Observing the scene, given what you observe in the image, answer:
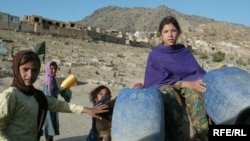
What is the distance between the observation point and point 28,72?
3.08m

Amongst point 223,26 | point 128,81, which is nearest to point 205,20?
point 223,26

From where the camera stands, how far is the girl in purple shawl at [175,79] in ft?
10.1

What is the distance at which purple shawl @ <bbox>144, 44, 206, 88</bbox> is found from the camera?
133 inches

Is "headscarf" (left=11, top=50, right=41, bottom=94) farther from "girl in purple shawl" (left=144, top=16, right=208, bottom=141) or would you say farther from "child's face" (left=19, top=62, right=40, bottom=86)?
"girl in purple shawl" (left=144, top=16, right=208, bottom=141)

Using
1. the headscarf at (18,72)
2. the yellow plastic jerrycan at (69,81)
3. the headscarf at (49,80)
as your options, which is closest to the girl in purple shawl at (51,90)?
the headscarf at (49,80)

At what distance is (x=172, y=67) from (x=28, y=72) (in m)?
1.10

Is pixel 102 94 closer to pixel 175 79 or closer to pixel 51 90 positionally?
pixel 175 79

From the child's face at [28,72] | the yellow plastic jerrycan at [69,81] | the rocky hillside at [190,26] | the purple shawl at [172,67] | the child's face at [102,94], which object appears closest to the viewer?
the child's face at [28,72]

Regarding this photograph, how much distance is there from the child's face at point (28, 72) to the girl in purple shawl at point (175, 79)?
3.01ft

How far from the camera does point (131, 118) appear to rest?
2756 mm

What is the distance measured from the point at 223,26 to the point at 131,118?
103811mm

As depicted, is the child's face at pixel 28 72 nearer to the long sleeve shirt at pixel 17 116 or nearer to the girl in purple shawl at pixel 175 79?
the long sleeve shirt at pixel 17 116

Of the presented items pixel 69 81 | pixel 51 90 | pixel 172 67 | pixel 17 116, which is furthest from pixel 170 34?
pixel 51 90

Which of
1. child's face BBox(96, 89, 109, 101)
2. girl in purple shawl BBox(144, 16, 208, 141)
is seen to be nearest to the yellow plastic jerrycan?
child's face BBox(96, 89, 109, 101)
